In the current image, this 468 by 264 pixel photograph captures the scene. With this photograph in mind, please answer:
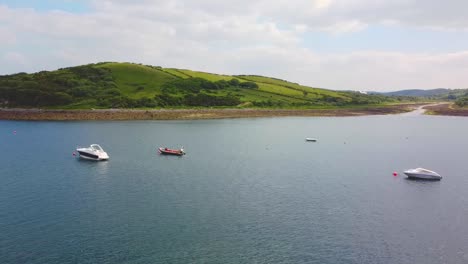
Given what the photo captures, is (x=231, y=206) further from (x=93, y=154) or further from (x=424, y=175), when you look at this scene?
(x=93, y=154)

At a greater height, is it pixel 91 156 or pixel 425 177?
pixel 91 156

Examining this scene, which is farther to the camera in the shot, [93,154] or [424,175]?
[93,154]

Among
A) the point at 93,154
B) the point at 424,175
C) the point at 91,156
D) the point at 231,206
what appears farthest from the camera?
the point at 91,156

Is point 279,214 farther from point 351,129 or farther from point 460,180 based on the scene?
point 351,129

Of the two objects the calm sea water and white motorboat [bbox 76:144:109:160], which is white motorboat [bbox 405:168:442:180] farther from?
white motorboat [bbox 76:144:109:160]

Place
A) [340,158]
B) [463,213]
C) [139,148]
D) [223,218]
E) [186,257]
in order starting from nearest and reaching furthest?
[186,257], [223,218], [463,213], [340,158], [139,148]

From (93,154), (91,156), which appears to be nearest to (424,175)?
(93,154)

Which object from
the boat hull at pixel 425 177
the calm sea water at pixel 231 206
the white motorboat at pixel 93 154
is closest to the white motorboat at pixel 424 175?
the boat hull at pixel 425 177

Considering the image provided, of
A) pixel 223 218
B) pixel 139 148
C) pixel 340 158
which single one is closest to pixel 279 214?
pixel 223 218
